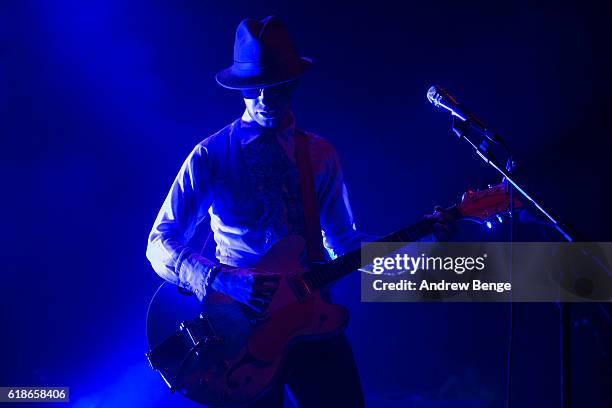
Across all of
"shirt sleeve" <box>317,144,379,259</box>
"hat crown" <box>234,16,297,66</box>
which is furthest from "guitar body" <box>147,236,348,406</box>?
"hat crown" <box>234,16,297,66</box>

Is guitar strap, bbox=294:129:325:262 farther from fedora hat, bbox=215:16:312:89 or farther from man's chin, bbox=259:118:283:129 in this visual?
fedora hat, bbox=215:16:312:89

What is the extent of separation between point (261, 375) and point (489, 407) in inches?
92.4

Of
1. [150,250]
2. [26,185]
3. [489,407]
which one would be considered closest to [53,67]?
[26,185]


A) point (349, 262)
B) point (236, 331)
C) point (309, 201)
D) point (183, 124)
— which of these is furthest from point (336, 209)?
point (183, 124)

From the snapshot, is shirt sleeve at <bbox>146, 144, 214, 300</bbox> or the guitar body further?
shirt sleeve at <bbox>146, 144, 214, 300</bbox>

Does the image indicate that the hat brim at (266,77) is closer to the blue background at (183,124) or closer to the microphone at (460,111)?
the microphone at (460,111)

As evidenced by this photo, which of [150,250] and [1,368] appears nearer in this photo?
[150,250]

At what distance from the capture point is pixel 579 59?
4.03 meters

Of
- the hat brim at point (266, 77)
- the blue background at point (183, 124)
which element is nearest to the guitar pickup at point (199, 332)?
the hat brim at point (266, 77)

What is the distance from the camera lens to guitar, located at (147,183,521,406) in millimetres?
2592

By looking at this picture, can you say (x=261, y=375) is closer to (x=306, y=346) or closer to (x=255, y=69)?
(x=306, y=346)

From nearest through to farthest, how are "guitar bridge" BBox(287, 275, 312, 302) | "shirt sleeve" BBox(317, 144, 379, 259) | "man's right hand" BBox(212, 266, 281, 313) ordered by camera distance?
"man's right hand" BBox(212, 266, 281, 313) < "guitar bridge" BBox(287, 275, 312, 302) < "shirt sleeve" BBox(317, 144, 379, 259)

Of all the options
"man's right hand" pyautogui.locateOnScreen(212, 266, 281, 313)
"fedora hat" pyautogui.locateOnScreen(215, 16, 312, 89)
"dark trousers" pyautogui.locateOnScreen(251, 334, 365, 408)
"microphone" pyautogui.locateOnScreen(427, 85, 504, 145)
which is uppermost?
"fedora hat" pyautogui.locateOnScreen(215, 16, 312, 89)

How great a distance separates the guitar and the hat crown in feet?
2.70
